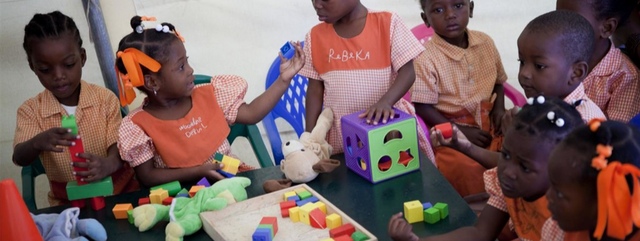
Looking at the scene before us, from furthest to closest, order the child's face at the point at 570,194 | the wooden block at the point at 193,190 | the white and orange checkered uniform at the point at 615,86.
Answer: the white and orange checkered uniform at the point at 615,86, the wooden block at the point at 193,190, the child's face at the point at 570,194

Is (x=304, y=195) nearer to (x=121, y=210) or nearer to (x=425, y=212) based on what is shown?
(x=425, y=212)

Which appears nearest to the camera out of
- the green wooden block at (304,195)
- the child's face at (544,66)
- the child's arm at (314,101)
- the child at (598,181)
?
the child at (598,181)

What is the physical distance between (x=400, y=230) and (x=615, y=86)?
3.98 feet

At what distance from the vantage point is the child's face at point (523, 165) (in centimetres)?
148

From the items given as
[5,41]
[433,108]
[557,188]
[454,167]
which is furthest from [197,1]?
[557,188]

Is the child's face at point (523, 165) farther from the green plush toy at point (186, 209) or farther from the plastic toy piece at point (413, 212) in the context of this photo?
the green plush toy at point (186, 209)

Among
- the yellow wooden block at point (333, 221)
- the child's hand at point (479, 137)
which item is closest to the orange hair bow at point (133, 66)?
the yellow wooden block at point (333, 221)

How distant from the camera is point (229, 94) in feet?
7.66

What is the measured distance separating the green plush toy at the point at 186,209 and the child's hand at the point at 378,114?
44 cm

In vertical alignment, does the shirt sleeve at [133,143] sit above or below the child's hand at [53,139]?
below

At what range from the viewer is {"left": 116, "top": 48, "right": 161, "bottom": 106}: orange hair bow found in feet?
6.79

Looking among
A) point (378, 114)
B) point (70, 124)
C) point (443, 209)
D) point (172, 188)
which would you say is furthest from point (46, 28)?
point (443, 209)

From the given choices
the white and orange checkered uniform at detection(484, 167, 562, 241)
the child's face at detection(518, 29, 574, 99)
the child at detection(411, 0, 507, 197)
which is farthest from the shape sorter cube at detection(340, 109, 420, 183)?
the child at detection(411, 0, 507, 197)

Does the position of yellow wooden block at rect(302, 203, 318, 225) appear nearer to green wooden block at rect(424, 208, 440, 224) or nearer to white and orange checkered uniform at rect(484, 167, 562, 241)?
green wooden block at rect(424, 208, 440, 224)
